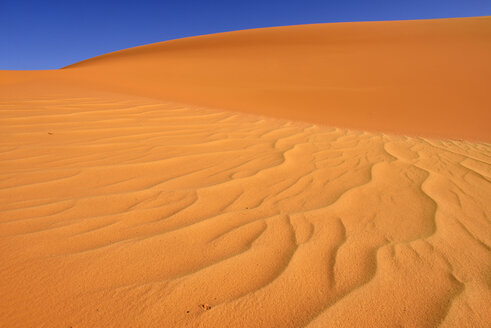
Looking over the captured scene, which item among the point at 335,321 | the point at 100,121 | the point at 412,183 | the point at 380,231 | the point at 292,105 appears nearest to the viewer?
the point at 335,321

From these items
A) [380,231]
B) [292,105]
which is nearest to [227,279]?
[380,231]

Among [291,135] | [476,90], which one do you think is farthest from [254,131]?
[476,90]

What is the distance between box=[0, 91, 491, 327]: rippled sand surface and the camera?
971 millimetres

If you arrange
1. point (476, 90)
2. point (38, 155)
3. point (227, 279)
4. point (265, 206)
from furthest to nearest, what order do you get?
1. point (476, 90)
2. point (38, 155)
3. point (265, 206)
4. point (227, 279)

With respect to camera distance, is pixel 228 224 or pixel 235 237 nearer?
pixel 235 237

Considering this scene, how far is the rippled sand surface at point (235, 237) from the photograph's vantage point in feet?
3.18

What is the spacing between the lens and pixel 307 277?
1123 millimetres

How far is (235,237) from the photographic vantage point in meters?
1.37

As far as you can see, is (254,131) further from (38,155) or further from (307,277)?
(307,277)

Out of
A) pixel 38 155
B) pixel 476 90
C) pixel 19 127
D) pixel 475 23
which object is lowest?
pixel 476 90

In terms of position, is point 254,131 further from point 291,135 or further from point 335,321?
point 335,321

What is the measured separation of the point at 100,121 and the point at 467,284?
140 inches

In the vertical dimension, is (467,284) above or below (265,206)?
below

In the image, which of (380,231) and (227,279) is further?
(380,231)
